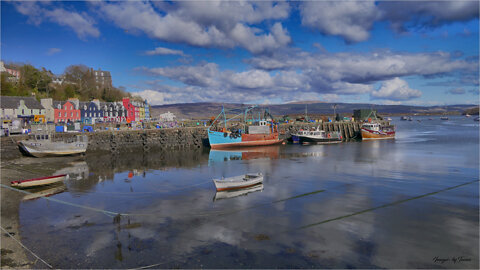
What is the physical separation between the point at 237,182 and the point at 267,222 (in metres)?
6.45

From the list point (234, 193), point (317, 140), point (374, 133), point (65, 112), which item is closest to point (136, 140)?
point (65, 112)

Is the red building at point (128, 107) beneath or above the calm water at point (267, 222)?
above

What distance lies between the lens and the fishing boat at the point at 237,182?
2068 centimetres

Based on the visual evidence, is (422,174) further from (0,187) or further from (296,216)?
(0,187)

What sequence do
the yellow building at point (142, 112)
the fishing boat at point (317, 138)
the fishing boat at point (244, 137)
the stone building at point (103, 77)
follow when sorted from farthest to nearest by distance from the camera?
1. the stone building at point (103, 77)
2. the yellow building at point (142, 112)
3. the fishing boat at point (317, 138)
4. the fishing boat at point (244, 137)

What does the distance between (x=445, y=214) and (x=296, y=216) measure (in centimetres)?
822

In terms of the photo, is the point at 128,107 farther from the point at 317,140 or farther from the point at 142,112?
the point at 317,140

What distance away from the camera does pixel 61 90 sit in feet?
278

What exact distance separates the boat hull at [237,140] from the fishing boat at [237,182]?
28683 millimetres

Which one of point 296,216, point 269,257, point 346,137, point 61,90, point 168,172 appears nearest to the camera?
point 269,257

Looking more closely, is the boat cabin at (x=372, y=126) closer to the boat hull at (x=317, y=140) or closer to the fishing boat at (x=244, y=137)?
the boat hull at (x=317, y=140)

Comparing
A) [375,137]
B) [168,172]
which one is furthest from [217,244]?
[375,137]

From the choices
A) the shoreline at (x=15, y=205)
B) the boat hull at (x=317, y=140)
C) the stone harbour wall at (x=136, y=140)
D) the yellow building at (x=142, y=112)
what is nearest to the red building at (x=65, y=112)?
the stone harbour wall at (x=136, y=140)

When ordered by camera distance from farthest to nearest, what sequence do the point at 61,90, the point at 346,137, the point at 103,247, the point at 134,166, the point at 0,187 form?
the point at 61,90 → the point at 346,137 → the point at 134,166 → the point at 0,187 → the point at 103,247
